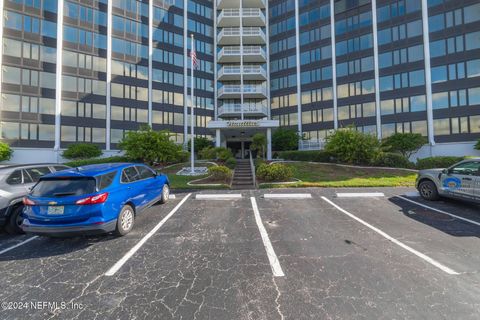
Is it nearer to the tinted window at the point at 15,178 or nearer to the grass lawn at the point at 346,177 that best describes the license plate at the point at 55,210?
the tinted window at the point at 15,178

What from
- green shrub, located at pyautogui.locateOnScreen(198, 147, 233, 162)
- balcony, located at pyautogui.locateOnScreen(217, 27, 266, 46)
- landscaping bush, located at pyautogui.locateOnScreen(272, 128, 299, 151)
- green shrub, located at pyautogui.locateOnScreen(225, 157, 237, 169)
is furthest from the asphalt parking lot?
balcony, located at pyautogui.locateOnScreen(217, 27, 266, 46)

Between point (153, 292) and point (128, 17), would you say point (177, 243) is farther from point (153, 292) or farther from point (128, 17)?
point (128, 17)

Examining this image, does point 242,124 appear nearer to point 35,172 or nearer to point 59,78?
point 35,172

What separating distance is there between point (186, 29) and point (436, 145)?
39.2m

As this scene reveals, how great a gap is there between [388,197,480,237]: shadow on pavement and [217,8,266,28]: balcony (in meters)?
33.3

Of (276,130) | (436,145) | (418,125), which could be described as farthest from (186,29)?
(436,145)

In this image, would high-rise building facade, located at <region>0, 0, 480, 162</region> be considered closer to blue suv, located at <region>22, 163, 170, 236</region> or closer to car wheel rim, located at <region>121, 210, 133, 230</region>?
car wheel rim, located at <region>121, 210, 133, 230</region>

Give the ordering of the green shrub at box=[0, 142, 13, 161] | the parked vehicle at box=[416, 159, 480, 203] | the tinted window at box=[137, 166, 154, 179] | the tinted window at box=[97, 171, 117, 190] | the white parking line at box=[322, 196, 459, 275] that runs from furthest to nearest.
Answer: the green shrub at box=[0, 142, 13, 161], the parked vehicle at box=[416, 159, 480, 203], the tinted window at box=[137, 166, 154, 179], the tinted window at box=[97, 171, 117, 190], the white parking line at box=[322, 196, 459, 275]

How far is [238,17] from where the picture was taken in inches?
1277

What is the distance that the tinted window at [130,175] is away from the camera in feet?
19.4

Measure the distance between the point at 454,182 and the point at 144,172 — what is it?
10685 millimetres

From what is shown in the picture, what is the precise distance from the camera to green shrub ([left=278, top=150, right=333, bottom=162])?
1874cm

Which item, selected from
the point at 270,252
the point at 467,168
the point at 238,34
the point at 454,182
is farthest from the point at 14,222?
the point at 238,34

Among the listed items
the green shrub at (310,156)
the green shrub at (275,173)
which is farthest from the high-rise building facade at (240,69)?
the green shrub at (275,173)
